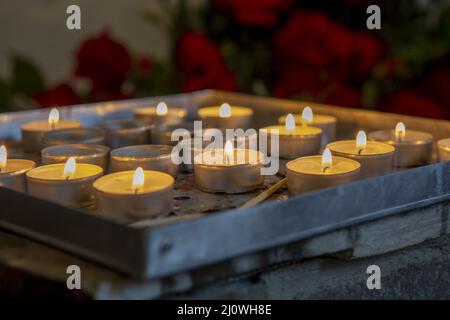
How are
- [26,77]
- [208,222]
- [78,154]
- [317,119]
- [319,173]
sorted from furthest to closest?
[26,77]
[317,119]
[78,154]
[319,173]
[208,222]

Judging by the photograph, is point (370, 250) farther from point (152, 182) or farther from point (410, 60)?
point (410, 60)

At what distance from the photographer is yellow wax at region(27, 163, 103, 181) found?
0.98m

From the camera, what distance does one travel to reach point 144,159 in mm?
1038

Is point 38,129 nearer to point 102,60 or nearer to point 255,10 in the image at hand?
point 102,60

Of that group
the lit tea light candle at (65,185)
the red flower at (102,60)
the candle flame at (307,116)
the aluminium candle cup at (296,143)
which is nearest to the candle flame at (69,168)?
the lit tea light candle at (65,185)

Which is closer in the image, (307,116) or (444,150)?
(444,150)

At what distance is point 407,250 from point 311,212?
21cm

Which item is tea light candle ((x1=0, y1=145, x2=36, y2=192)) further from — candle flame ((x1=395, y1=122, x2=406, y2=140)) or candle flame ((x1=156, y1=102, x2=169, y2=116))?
candle flame ((x1=395, y1=122, x2=406, y2=140))

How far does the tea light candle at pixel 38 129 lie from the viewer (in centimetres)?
125

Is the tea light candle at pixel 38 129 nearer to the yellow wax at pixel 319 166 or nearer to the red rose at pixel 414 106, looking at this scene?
the yellow wax at pixel 319 166

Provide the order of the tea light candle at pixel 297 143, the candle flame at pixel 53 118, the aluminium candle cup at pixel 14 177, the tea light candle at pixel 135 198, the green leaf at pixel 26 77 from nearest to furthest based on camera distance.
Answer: the tea light candle at pixel 135 198, the aluminium candle cup at pixel 14 177, the tea light candle at pixel 297 143, the candle flame at pixel 53 118, the green leaf at pixel 26 77

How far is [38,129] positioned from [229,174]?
430 mm

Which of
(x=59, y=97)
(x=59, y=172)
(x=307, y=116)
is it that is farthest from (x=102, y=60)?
(x=59, y=172)

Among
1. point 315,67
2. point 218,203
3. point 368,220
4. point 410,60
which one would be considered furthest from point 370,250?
point 410,60
